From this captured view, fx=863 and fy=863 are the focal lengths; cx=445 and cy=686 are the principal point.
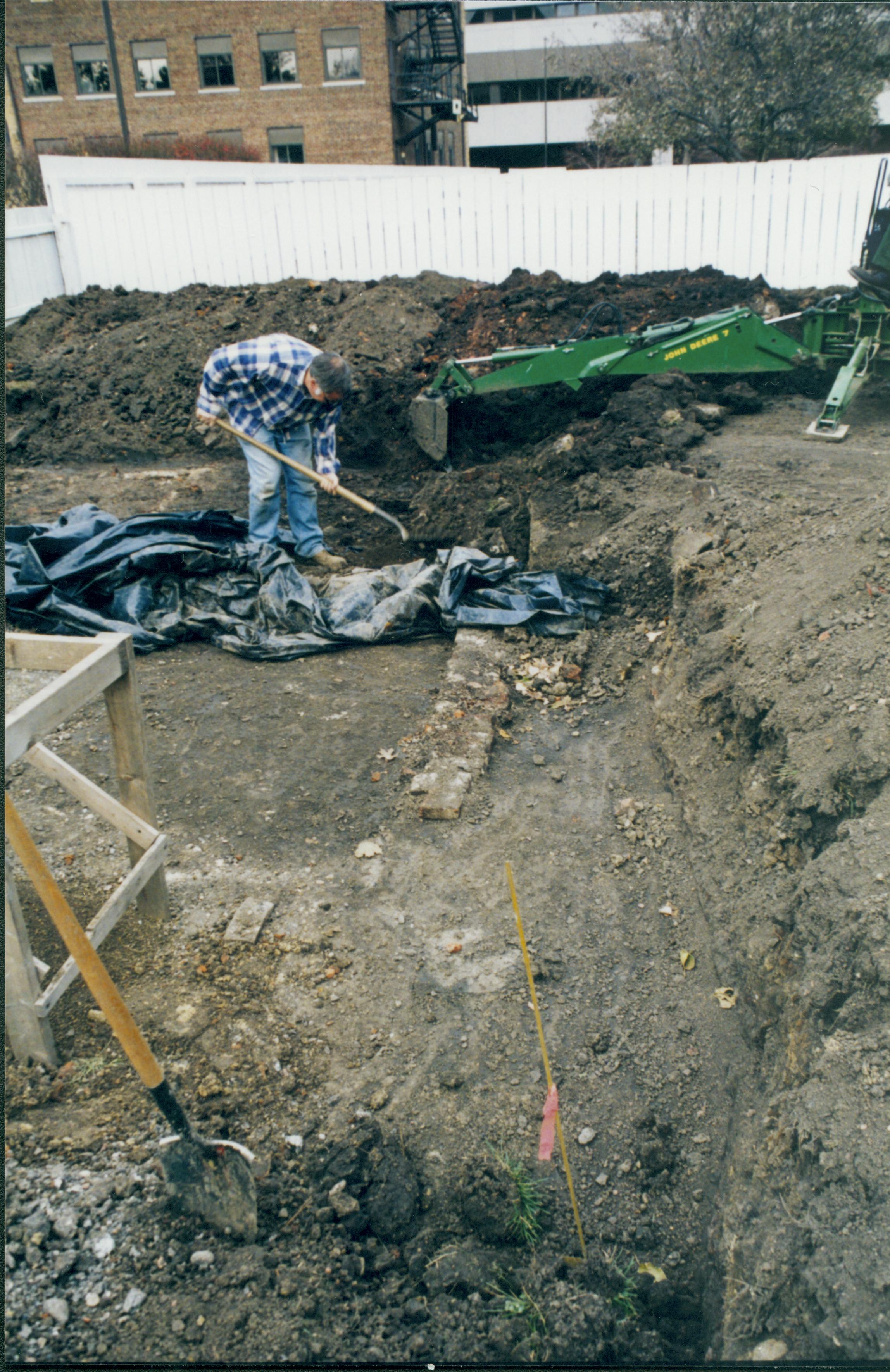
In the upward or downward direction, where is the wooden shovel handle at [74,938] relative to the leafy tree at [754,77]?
downward

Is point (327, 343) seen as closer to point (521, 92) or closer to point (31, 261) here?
point (31, 261)

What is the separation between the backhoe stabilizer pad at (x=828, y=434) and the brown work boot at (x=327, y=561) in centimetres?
406

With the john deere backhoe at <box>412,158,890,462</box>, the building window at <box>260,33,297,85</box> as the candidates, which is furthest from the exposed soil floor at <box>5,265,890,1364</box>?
the building window at <box>260,33,297,85</box>

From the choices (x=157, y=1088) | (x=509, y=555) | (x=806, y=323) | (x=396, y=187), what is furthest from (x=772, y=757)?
(x=396, y=187)

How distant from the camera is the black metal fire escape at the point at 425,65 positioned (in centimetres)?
2516

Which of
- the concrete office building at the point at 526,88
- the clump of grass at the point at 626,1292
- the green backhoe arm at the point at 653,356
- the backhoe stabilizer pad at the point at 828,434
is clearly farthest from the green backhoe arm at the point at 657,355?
the concrete office building at the point at 526,88

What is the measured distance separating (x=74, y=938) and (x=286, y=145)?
105 feet

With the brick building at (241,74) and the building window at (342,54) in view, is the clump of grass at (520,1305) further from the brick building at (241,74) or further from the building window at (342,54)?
the building window at (342,54)

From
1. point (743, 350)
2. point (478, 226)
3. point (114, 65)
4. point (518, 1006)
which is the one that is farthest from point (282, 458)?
point (114, 65)

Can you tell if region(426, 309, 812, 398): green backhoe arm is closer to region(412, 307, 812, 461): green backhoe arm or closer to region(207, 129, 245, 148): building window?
region(412, 307, 812, 461): green backhoe arm

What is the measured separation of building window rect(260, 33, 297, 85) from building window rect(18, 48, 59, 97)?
270 inches

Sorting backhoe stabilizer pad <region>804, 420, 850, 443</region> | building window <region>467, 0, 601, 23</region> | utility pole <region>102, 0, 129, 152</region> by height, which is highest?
building window <region>467, 0, 601, 23</region>

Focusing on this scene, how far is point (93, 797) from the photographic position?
114 inches

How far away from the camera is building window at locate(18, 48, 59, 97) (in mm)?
27156
